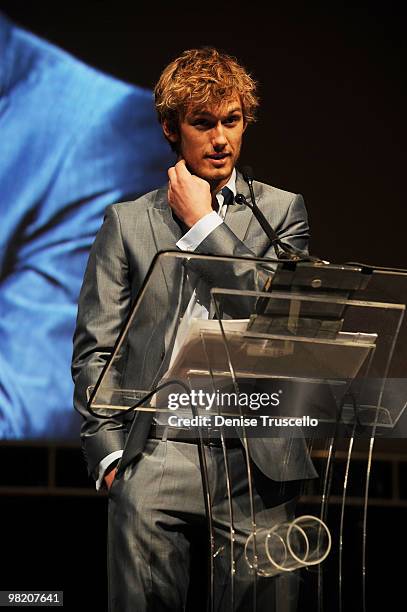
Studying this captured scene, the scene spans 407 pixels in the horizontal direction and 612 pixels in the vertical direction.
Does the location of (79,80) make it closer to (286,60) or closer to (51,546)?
(286,60)

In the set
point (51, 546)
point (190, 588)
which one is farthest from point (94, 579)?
point (190, 588)

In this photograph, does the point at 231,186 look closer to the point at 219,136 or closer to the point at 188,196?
the point at 219,136

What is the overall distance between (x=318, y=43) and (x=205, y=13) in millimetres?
457

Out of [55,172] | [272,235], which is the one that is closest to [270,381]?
[272,235]

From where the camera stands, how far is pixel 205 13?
397cm

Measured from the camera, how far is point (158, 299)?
1656 mm

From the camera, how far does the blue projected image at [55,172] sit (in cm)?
374

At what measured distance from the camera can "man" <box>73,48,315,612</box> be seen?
189 cm

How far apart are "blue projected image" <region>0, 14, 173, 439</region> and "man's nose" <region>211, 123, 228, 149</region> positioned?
5.07 feet

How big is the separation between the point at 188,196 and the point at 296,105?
6.47 feet

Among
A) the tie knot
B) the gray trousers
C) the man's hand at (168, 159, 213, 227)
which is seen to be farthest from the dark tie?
the gray trousers

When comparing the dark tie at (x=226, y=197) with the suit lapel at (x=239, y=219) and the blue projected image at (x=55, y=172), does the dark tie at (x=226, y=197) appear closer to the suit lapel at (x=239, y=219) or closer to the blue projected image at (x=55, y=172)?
the suit lapel at (x=239, y=219)

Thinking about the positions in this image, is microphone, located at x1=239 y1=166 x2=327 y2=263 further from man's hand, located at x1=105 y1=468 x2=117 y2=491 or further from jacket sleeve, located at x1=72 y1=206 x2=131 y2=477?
man's hand, located at x1=105 y1=468 x2=117 y2=491

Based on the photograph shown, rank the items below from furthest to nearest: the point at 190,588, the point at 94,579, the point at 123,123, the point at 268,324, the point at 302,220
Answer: the point at 123,123, the point at 94,579, the point at 302,220, the point at 190,588, the point at 268,324
